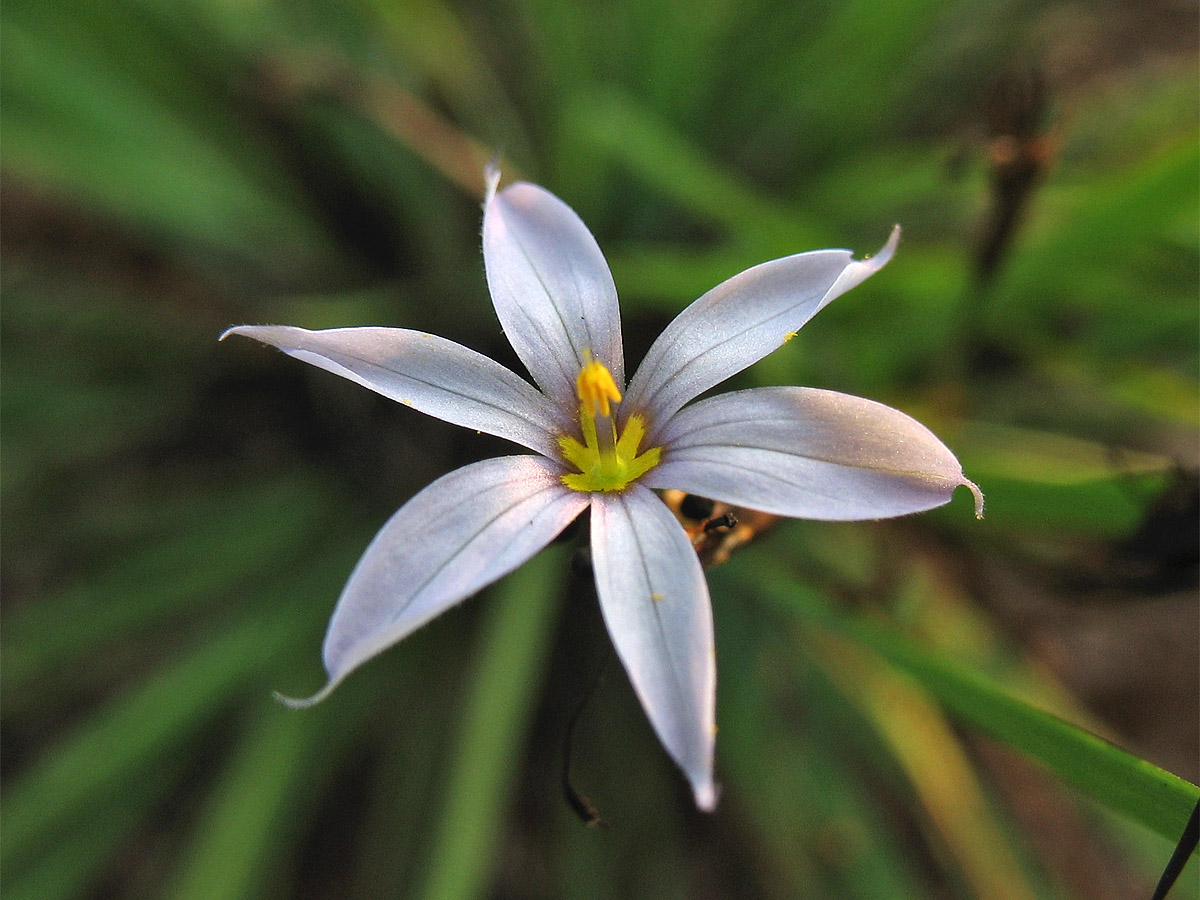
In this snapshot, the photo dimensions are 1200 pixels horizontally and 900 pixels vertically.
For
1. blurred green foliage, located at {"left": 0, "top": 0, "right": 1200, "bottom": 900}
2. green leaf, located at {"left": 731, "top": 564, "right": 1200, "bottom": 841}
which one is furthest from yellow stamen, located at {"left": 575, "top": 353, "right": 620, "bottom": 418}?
blurred green foliage, located at {"left": 0, "top": 0, "right": 1200, "bottom": 900}

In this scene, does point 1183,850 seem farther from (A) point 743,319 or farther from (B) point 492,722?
(B) point 492,722

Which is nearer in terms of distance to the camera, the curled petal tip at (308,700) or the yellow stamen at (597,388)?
the curled petal tip at (308,700)

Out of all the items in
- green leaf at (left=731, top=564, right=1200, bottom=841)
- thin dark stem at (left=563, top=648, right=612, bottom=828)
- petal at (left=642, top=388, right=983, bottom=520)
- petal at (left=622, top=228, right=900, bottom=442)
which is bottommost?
green leaf at (left=731, top=564, right=1200, bottom=841)

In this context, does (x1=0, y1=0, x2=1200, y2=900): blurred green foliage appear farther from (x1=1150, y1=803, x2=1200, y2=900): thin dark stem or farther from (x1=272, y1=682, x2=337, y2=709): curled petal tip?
(x1=272, y1=682, x2=337, y2=709): curled petal tip

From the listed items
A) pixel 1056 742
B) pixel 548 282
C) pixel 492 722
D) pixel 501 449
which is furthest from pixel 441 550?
pixel 492 722

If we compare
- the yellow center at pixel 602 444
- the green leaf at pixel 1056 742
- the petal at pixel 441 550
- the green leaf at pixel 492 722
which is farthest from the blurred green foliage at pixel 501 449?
the petal at pixel 441 550

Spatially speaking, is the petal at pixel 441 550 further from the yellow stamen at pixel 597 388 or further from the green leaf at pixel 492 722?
the green leaf at pixel 492 722
